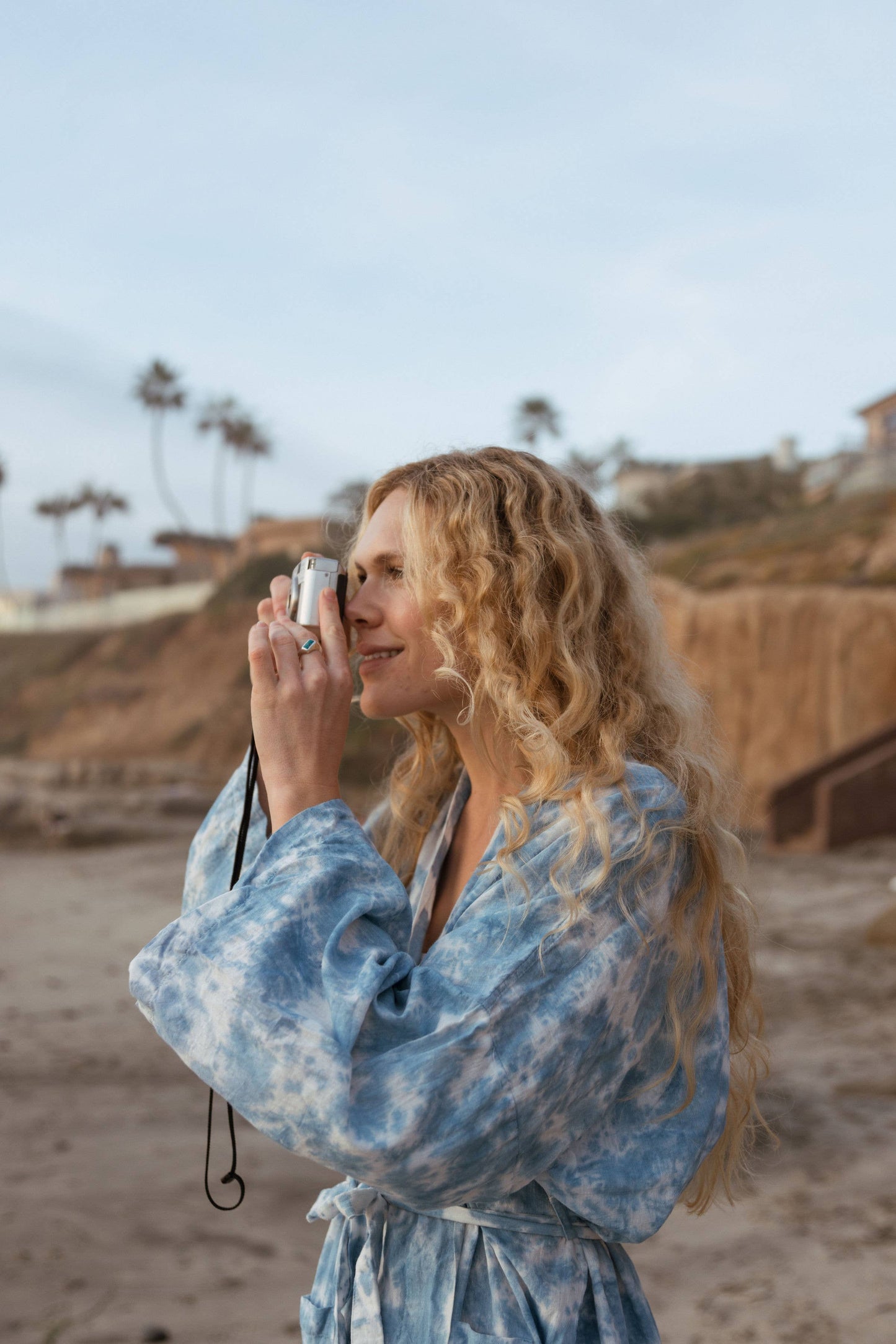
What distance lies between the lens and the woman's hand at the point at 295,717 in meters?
1.49

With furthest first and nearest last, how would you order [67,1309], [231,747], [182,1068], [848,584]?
[231,747], [848,584], [182,1068], [67,1309]

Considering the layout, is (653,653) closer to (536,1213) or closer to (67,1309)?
(536,1213)

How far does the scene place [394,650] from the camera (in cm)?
178

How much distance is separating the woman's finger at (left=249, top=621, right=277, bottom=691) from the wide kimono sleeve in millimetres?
198

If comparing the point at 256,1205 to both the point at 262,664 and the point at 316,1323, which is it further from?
the point at 262,664

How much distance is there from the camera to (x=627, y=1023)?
138 cm

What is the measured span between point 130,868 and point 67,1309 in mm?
11973

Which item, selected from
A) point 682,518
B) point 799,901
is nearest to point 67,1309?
point 799,901

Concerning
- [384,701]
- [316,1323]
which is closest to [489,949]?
[384,701]

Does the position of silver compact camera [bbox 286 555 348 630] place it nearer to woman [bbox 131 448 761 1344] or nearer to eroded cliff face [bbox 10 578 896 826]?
woman [bbox 131 448 761 1344]

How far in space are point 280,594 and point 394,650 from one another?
20 centimetres

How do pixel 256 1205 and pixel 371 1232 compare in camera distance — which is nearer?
pixel 371 1232

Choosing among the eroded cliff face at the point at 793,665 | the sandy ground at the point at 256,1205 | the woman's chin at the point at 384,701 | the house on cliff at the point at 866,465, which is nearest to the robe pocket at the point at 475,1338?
the woman's chin at the point at 384,701

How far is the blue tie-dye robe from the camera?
1.24 m
